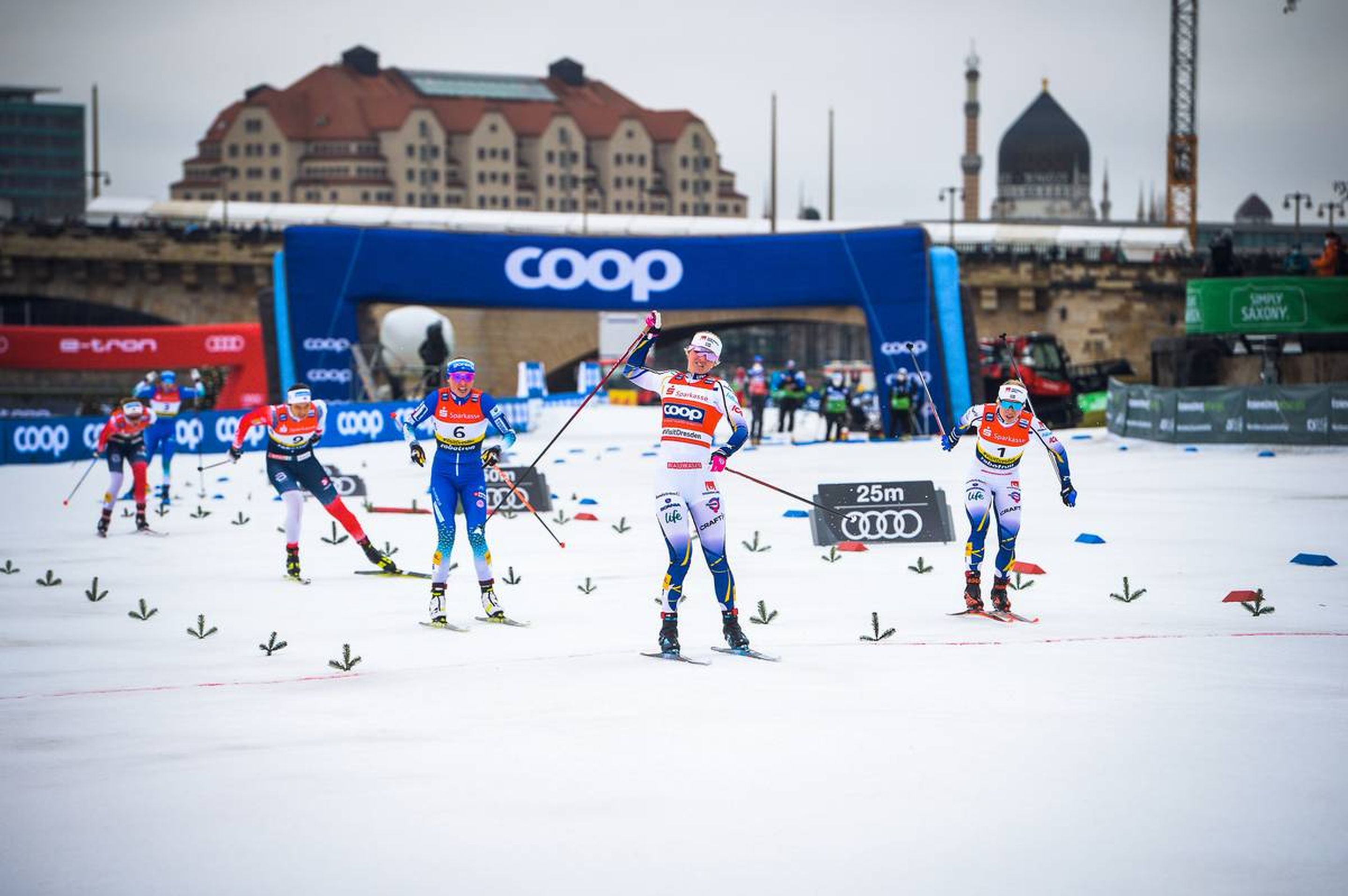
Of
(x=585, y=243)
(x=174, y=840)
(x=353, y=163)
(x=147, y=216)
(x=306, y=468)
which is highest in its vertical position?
(x=353, y=163)

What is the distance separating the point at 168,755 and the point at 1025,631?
21.1ft

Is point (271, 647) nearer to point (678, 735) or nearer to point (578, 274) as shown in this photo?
point (678, 735)

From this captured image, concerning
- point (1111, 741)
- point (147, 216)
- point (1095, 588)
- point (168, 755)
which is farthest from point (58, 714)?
point (147, 216)

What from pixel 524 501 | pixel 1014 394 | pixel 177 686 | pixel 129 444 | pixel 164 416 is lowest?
pixel 177 686

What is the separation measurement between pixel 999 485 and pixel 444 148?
140151 mm

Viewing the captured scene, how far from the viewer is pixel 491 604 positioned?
1188 centimetres

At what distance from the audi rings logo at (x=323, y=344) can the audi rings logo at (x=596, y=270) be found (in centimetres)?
446

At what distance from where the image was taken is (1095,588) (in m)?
13.6

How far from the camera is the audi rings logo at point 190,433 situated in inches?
1394

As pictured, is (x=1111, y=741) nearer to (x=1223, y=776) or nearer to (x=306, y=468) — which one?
(x=1223, y=776)

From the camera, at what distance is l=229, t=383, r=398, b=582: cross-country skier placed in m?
14.8

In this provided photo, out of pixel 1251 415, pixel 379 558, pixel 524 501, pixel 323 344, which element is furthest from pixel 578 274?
pixel 524 501

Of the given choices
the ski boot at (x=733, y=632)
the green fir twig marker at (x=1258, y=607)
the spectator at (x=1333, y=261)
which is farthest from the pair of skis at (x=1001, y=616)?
the spectator at (x=1333, y=261)

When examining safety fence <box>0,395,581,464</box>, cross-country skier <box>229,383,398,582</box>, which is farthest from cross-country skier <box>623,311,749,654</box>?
safety fence <box>0,395,581,464</box>
